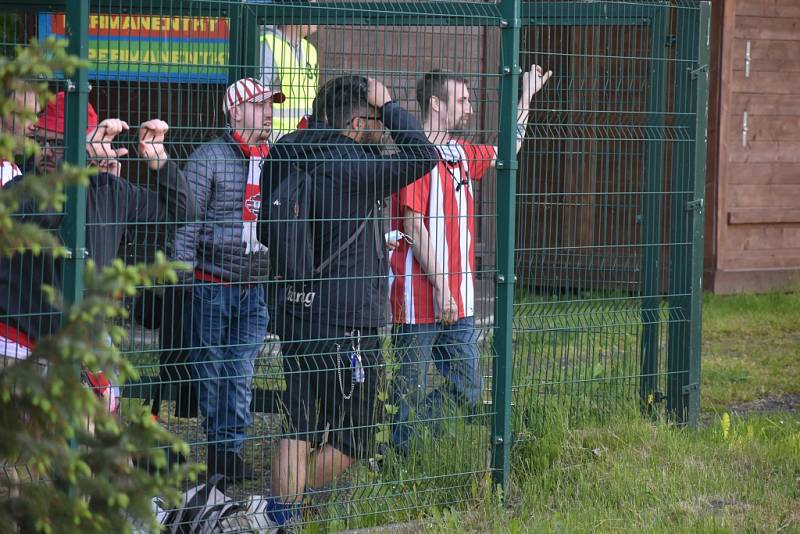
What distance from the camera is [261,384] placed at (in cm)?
575

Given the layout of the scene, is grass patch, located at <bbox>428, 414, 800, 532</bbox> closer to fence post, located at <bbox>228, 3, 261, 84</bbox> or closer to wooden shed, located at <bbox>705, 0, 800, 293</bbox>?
fence post, located at <bbox>228, 3, 261, 84</bbox>

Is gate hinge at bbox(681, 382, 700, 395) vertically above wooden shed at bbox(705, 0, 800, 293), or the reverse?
wooden shed at bbox(705, 0, 800, 293)

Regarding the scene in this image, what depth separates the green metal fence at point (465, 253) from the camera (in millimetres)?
4441

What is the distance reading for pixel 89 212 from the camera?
158 inches

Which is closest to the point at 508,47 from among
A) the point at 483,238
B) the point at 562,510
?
the point at 483,238

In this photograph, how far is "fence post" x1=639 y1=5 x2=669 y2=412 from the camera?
5.77 metres

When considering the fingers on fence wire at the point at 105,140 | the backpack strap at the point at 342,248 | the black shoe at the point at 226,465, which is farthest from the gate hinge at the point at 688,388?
the fingers on fence wire at the point at 105,140

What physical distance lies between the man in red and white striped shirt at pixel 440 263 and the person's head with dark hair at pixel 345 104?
28 cm

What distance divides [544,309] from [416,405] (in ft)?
2.69

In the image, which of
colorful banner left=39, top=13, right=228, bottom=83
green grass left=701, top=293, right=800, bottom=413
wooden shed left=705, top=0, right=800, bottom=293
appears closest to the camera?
colorful banner left=39, top=13, right=228, bottom=83

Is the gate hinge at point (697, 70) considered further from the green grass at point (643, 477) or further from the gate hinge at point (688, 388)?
the green grass at point (643, 477)

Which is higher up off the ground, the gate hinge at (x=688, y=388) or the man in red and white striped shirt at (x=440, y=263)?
the man in red and white striped shirt at (x=440, y=263)

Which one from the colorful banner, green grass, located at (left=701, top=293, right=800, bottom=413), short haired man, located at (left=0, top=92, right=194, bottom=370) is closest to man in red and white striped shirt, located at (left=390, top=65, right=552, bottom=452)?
the colorful banner

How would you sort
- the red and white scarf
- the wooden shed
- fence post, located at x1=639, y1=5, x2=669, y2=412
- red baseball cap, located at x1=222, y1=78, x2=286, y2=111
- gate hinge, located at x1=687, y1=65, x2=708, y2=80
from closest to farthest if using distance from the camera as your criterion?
red baseball cap, located at x1=222, y1=78, x2=286, y2=111
the red and white scarf
fence post, located at x1=639, y1=5, x2=669, y2=412
gate hinge, located at x1=687, y1=65, x2=708, y2=80
the wooden shed
